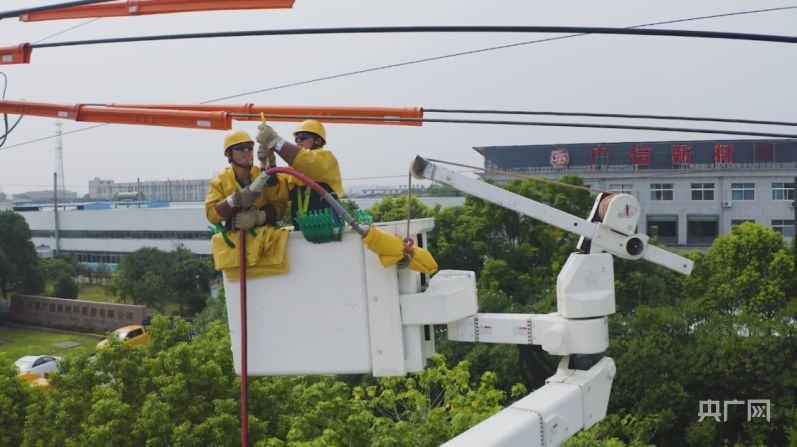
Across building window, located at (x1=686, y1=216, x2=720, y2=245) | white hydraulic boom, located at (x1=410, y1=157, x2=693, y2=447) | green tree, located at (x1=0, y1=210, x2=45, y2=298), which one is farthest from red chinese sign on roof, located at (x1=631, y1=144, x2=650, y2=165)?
green tree, located at (x1=0, y1=210, x2=45, y2=298)

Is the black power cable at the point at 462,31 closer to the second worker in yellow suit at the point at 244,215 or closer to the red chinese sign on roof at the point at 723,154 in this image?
the second worker in yellow suit at the point at 244,215

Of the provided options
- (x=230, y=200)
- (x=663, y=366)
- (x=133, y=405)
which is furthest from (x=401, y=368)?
(x=663, y=366)

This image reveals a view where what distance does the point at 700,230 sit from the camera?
38.5 metres

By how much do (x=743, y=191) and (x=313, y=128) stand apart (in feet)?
133

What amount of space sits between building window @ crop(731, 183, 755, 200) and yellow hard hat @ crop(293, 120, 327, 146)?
40.1m

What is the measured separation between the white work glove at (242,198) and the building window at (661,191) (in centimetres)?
3916

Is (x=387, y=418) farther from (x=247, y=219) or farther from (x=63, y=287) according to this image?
(x=63, y=287)

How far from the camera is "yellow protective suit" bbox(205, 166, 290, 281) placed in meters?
3.65

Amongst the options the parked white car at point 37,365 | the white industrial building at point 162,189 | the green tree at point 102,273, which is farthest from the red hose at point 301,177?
the white industrial building at point 162,189

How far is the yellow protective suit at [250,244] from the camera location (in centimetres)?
365

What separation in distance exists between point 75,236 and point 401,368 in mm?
53876

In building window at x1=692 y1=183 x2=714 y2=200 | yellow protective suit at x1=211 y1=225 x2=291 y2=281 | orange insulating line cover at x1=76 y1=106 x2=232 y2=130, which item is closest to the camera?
yellow protective suit at x1=211 y1=225 x2=291 y2=281

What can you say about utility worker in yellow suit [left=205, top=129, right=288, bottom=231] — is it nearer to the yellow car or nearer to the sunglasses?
the sunglasses

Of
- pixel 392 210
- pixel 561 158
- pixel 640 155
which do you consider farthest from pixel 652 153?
pixel 392 210
